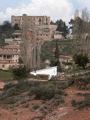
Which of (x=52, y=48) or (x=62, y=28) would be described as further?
(x=62, y=28)

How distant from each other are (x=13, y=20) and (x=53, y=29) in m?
27.4

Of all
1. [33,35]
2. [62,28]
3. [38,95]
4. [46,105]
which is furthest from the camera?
[62,28]

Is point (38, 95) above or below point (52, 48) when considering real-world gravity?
above

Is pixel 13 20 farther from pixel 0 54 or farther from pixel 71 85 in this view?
pixel 71 85

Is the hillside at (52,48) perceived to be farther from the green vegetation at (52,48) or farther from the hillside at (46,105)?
the hillside at (46,105)

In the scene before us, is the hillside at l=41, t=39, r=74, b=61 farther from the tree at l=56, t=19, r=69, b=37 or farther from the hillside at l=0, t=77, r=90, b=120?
the hillside at l=0, t=77, r=90, b=120

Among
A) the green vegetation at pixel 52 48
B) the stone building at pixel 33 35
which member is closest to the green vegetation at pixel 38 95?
the stone building at pixel 33 35

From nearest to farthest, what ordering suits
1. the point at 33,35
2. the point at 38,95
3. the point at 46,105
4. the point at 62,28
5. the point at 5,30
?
the point at 46,105 < the point at 38,95 < the point at 33,35 < the point at 5,30 < the point at 62,28

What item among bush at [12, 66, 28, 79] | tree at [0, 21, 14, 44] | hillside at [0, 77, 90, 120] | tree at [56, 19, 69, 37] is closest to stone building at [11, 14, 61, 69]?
tree at [56, 19, 69, 37]

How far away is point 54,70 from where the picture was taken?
5112 centimetres

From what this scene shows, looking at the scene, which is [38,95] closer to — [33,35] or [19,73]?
[19,73]

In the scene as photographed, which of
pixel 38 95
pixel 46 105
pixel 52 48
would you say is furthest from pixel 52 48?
pixel 46 105

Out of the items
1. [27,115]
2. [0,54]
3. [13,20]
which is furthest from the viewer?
[13,20]

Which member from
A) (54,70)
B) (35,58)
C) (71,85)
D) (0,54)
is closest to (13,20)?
(0,54)
